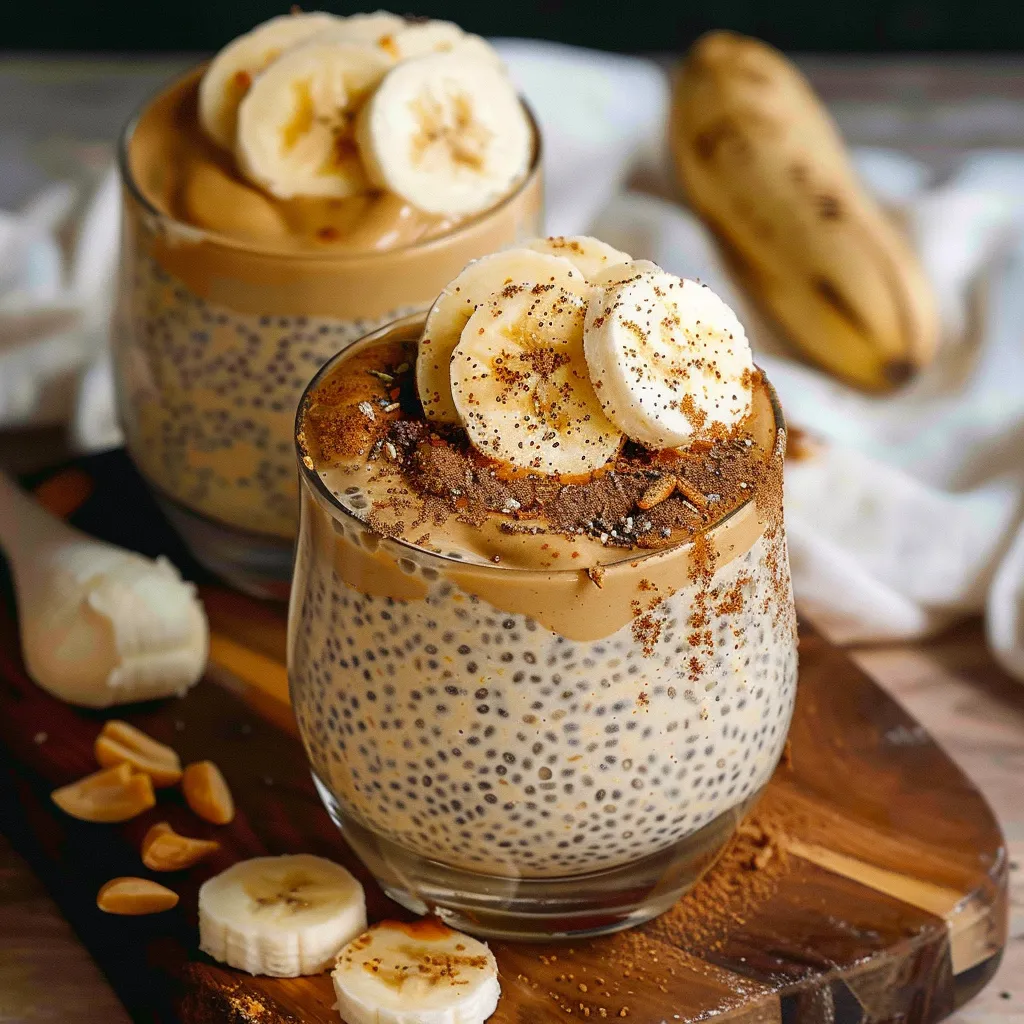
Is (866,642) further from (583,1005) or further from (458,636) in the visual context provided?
(458,636)

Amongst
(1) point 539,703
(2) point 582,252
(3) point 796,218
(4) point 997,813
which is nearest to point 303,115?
(2) point 582,252

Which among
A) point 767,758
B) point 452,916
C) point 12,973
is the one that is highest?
point 767,758

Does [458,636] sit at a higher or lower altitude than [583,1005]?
higher

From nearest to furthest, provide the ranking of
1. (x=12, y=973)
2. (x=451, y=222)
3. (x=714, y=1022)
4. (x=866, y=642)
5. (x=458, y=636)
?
(x=458, y=636) < (x=714, y=1022) < (x=12, y=973) < (x=451, y=222) < (x=866, y=642)

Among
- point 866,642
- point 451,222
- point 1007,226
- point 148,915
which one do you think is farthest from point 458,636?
point 1007,226

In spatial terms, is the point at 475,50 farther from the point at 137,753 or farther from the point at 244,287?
the point at 137,753

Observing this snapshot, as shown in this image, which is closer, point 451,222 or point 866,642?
point 451,222

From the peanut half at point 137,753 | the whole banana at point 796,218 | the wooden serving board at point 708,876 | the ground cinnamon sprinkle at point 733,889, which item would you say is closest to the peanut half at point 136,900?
the wooden serving board at point 708,876

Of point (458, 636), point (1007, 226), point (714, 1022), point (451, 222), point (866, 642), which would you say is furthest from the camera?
point (1007, 226)

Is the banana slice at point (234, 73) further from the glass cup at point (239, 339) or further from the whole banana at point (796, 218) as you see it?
the whole banana at point (796, 218)

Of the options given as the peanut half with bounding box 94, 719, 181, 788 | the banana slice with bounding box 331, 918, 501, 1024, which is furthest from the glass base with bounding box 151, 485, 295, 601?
the banana slice with bounding box 331, 918, 501, 1024
